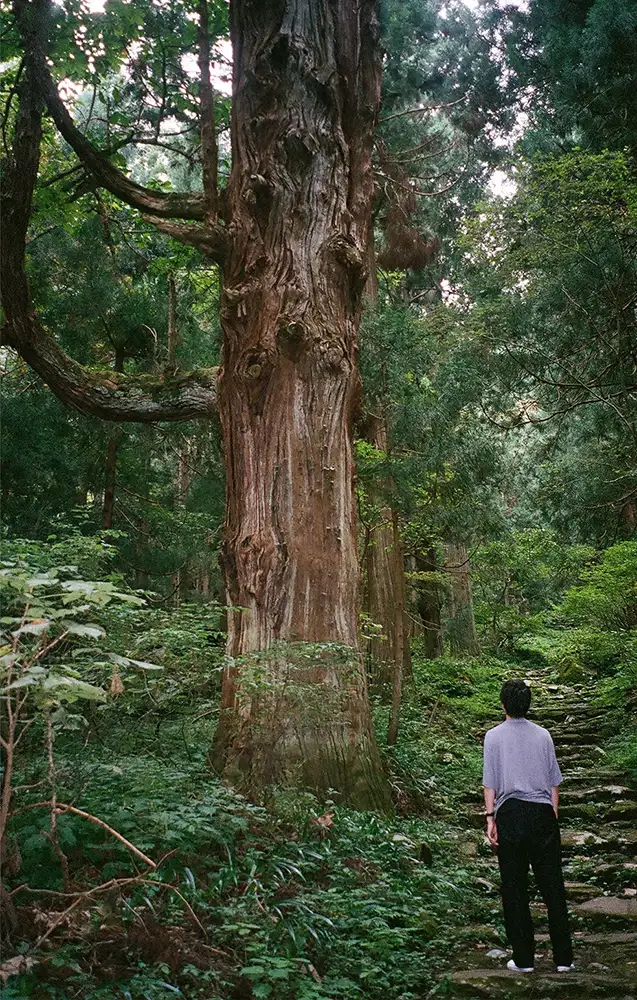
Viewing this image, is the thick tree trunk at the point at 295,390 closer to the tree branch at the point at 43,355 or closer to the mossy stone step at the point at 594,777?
the tree branch at the point at 43,355

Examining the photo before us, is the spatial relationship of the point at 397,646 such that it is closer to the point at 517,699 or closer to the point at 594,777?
the point at 594,777

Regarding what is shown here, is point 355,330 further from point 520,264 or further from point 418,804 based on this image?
point 520,264

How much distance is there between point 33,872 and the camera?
3129 mm

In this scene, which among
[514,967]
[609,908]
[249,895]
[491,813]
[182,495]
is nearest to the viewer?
[249,895]

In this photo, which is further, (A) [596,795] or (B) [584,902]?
(A) [596,795]

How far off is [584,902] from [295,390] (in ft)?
12.9

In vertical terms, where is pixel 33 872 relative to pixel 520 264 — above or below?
below

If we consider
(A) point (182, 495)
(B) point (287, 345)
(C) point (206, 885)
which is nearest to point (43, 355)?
(B) point (287, 345)

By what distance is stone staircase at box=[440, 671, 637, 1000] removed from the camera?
10.9ft

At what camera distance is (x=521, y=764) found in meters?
3.93

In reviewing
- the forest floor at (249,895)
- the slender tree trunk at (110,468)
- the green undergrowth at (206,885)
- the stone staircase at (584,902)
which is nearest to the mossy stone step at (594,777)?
the stone staircase at (584,902)

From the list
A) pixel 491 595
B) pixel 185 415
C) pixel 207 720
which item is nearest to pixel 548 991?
pixel 207 720

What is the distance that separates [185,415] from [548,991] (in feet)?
A: 18.1

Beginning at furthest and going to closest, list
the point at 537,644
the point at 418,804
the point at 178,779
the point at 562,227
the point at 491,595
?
the point at 491,595, the point at 537,644, the point at 562,227, the point at 418,804, the point at 178,779
